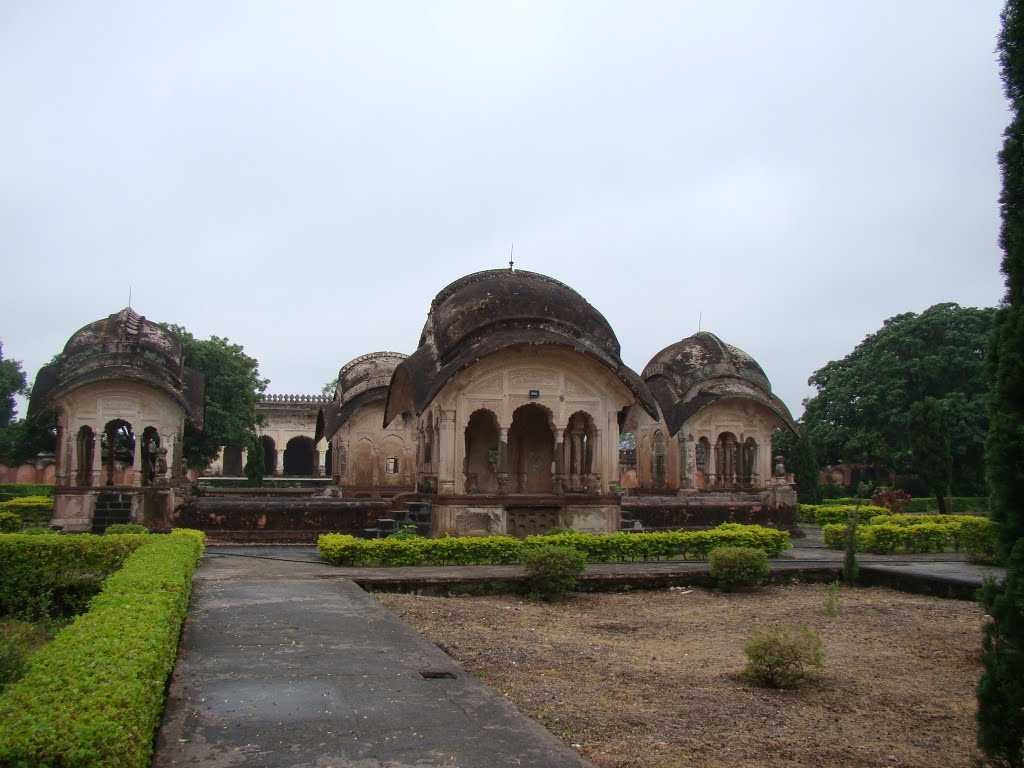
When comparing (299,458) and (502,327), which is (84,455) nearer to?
(502,327)

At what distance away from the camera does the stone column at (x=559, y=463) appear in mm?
18828

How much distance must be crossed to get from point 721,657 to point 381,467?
20471 millimetres

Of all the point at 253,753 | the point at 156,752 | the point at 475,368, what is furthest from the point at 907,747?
the point at 475,368

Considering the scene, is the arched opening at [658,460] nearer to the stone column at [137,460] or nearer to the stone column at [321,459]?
the stone column at [137,460]

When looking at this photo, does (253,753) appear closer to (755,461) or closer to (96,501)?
(96,501)

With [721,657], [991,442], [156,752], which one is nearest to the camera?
[156,752]

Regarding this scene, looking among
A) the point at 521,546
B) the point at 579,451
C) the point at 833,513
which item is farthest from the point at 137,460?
the point at 833,513

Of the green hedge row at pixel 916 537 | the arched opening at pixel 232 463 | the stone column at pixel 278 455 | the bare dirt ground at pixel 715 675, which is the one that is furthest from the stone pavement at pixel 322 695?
the arched opening at pixel 232 463

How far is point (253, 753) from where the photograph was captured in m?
4.55

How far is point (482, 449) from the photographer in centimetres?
2109

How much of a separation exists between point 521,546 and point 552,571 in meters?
2.97

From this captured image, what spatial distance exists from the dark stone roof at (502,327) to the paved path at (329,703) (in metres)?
9.53

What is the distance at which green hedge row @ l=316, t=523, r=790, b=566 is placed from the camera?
14531 mm

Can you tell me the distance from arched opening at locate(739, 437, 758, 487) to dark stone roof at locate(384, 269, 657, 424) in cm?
962
